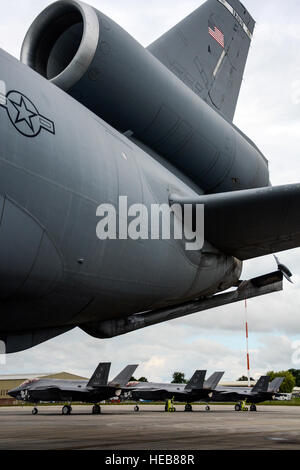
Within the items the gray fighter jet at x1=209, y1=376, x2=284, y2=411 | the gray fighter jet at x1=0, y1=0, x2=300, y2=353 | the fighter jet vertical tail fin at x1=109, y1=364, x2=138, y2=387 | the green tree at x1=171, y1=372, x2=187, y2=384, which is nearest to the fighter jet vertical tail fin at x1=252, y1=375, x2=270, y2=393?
the gray fighter jet at x1=209, y1=376, x2=284, y2=411

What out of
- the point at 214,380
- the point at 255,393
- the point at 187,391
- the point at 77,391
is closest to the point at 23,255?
the point at 77,391

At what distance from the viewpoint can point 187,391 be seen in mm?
37156

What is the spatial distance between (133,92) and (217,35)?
4.33m

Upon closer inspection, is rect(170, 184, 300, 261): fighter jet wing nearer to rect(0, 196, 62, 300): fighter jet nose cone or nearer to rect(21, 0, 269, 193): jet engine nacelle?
rect(21, 0, 269, 193): jet engine nacelle

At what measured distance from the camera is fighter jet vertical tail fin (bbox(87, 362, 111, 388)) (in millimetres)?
31375

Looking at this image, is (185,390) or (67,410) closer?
(67,410)

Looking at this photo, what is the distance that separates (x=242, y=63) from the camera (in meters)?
12.0

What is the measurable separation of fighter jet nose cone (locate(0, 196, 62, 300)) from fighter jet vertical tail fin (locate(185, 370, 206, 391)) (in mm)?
33874

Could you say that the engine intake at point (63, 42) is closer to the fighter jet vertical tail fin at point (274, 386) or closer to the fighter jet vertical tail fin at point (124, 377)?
the fighter jet vertical tail fin at point (124, 377)

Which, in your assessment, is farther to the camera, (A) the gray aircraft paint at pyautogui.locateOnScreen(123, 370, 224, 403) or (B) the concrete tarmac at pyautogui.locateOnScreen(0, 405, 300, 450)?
(A) the gray aircraft paint at pyautogui.locateOnScreen(123, 370, 224, 403)

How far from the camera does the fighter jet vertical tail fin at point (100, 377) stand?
31.4 m

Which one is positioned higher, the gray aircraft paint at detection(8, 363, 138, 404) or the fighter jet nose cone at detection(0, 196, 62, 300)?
the fighter jet nose cone at detection(0, 196, 62, 300)

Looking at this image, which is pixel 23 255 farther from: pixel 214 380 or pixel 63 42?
pixel 214 380

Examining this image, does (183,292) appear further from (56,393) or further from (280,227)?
(56,393)
